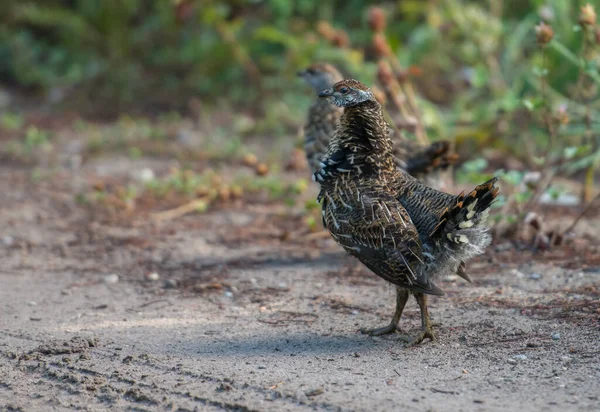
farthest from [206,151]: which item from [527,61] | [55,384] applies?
[55,384]

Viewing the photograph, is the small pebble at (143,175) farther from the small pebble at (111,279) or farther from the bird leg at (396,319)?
the bird leg at (396,319)

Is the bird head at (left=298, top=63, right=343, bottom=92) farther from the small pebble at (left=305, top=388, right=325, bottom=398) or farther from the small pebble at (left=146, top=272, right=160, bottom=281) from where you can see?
the small pebble at (left=305, top=388, right=325, bottom=398)

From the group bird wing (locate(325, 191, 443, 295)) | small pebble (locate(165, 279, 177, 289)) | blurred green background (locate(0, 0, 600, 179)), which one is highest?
blurred green background (locate(0, 0, 600, 179))

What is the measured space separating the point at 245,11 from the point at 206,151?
9.13 ft

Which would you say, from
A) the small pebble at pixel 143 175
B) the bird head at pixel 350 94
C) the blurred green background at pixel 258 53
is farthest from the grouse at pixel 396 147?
the small pebble at pixel 143 175

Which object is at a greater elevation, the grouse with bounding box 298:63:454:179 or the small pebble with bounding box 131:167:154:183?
the grouse with bounding box 298:63:454:179

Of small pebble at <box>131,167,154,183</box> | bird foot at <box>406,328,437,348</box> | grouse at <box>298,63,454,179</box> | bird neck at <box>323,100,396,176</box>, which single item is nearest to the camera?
bird foot at <box>406,328,437,348</box>

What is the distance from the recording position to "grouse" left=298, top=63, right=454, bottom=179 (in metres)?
6.68

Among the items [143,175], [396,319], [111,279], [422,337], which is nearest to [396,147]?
[396,319]

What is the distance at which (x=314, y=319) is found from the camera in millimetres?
5508

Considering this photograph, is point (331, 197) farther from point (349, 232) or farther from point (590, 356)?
point (590, 356)

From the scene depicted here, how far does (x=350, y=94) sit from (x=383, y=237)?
994 mm

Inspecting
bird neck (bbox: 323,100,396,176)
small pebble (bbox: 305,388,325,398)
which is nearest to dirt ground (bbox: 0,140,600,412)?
small pebble (bbox: 305,388,325,398)

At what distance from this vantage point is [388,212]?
500 centimetres
